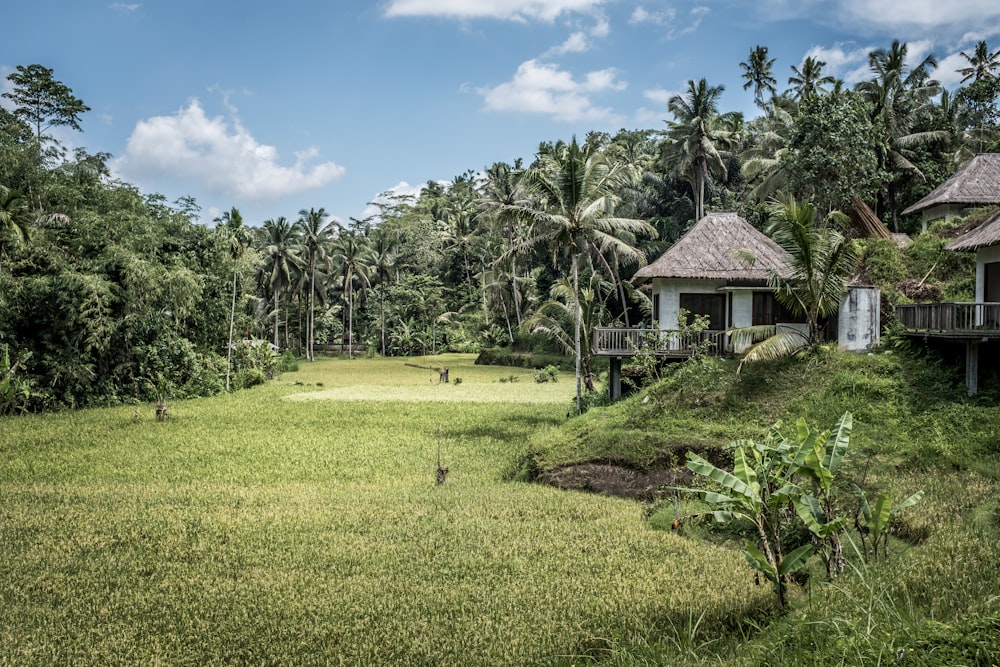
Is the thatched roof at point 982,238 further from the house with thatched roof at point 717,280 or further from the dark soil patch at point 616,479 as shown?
the dark soil patch at point 616,479

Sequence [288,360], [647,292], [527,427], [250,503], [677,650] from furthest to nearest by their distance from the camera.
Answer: [288,360] → [647,292] → [527,427] → [250,503] → [677,650]

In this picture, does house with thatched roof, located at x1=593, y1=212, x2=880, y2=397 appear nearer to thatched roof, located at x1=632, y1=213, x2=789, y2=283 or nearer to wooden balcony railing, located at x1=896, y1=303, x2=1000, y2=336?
thatched roof, located at x1=632, y1=213, x2=789, y2=283

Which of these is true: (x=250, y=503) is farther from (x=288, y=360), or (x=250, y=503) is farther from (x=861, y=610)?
(x=288, y=360)

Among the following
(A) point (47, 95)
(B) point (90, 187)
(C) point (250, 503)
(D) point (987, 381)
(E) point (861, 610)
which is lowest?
(C) point (250, 503)

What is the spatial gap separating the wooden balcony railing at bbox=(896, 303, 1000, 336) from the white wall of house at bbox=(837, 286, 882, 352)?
4.36 feet

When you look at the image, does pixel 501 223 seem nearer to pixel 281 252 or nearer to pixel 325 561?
pixel 325 561

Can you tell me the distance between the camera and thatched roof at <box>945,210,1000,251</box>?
46.3ft

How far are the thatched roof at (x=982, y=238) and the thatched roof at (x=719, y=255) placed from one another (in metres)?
4.21

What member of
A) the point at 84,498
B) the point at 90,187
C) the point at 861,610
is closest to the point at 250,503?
the point at 84,498

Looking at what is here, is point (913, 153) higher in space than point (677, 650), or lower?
higher

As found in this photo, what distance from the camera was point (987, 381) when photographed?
1269 cm

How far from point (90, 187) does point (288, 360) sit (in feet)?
51.3

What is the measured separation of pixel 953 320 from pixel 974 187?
580 inches

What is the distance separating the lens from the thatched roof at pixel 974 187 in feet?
77.5
